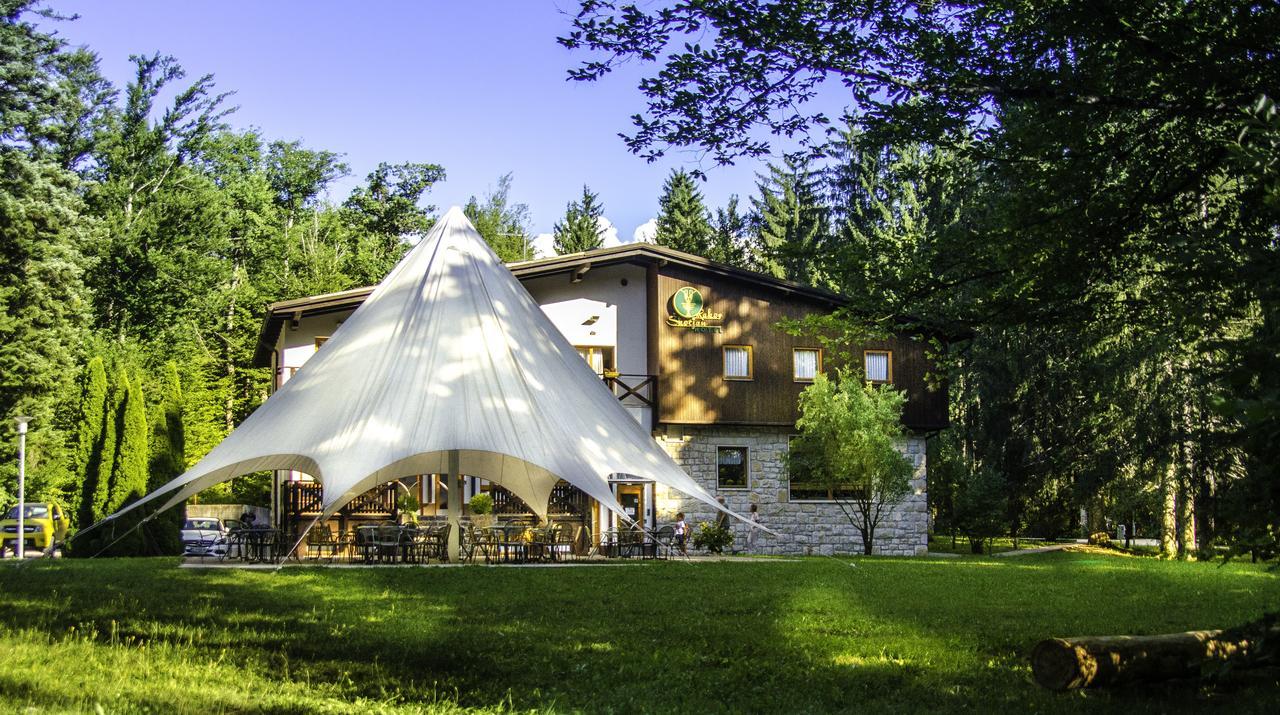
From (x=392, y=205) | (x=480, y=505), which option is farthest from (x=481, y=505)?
(x=392, y=205)

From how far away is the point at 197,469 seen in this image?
14.7 meters

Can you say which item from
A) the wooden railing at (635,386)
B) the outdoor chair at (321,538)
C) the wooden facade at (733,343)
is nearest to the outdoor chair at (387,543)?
the outdoor chair at (321,538)

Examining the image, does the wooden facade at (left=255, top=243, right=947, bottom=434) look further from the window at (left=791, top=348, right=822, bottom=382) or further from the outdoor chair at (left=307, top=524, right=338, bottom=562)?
the outdoor chair at (left=307, top=524, right=338, bottom=562)

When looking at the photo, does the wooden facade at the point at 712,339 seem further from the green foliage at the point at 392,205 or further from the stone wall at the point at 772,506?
the green foliage at the point at 392,205

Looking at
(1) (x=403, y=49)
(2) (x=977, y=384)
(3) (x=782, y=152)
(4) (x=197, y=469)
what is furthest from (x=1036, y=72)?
(2) (x=977, y=384)

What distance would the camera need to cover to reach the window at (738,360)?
1049 inches

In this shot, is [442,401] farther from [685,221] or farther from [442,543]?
[685,221]

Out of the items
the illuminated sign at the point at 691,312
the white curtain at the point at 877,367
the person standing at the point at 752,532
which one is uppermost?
the illuminated sign at the point at 691,312

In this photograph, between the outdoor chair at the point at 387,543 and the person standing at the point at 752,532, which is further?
the person standing at the point at 752,532

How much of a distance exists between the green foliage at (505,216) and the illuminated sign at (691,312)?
20.4 metres

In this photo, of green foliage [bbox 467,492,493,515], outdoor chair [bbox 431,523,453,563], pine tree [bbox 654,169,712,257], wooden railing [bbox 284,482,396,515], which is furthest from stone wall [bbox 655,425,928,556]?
pine tree [bbox 654,169,712,257]

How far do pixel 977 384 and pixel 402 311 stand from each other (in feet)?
84.1

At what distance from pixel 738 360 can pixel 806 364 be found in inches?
65.5

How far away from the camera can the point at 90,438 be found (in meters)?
26.8
